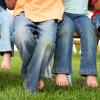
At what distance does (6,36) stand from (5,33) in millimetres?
37

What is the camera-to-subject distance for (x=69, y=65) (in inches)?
182

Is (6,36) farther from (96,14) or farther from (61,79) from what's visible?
(96,14)

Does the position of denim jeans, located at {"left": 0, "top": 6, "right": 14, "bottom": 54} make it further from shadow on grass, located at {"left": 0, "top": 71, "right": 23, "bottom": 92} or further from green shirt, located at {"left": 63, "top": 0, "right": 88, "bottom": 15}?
green shirt, located at {"left": 63, "top": 0, "right": 88, "bottom": 15}

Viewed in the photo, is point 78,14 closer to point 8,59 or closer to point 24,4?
point 24,4

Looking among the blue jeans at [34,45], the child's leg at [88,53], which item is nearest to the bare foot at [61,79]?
the child's leg at [88,53]

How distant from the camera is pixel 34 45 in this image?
171 inches

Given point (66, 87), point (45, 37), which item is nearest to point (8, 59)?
point (66, 87)

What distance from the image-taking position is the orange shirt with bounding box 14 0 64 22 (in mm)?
4430

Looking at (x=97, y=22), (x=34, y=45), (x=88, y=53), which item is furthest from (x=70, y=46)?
(x=97, y=22)

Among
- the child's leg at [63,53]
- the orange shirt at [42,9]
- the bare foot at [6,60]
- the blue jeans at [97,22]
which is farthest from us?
the bare foot at [6,60]

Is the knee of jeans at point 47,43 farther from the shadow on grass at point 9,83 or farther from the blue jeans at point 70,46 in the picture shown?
the shadow on grass at point 9,83

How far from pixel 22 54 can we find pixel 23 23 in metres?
0.31

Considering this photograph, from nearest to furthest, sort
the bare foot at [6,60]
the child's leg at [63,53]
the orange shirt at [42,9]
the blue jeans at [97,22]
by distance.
A: the orange shirt at [42,9] < the child's leg at [63,53] < the blue jeans at [97,22] < the bare foot at [6,60]

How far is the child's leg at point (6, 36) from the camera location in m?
5.09
